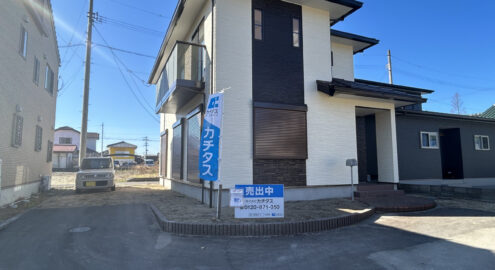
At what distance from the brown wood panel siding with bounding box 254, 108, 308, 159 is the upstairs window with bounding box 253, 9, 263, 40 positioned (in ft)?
8.10

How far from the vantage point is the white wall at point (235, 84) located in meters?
8.20

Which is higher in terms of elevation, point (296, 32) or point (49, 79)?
point (296, 32)

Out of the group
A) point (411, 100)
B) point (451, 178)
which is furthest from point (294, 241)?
point (451, 178)

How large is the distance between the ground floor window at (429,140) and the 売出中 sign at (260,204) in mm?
10403

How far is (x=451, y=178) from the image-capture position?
1433 cm

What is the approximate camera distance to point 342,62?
12.2 meters

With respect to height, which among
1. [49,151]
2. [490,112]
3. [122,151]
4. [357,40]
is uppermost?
[357,40]

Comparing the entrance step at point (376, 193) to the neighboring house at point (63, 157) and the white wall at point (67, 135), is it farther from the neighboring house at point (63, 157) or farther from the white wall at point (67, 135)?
the white wall at point (67, 135)

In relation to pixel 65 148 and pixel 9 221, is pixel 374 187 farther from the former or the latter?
pixel 65 148

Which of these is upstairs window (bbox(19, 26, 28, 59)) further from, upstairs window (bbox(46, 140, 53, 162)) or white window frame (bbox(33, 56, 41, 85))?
upstairs window (bbox(46, 140, 53, 162))

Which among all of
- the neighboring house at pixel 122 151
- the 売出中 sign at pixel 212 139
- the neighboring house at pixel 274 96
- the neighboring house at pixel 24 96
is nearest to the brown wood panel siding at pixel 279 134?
the neighboring house at pixel 274 96

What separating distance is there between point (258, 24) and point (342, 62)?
4.75 meters

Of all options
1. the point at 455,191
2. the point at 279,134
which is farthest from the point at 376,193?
the point at 279,134

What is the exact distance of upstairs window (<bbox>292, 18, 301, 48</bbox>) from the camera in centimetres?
979
